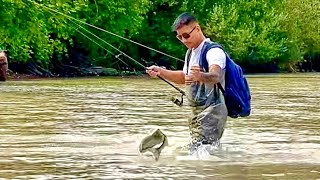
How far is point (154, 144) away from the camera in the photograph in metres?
9.45

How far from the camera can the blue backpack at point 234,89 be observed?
30.8 ft

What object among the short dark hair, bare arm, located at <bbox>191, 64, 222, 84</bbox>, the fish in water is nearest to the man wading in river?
the short dark hair

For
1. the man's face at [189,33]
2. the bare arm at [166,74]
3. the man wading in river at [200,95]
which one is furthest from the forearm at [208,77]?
the bare arm at [166,74]

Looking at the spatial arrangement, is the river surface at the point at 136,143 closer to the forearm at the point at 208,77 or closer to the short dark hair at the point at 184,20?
the forearm at the point at 208,77

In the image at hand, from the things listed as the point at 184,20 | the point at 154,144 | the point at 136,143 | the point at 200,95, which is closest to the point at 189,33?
the point at 184,20

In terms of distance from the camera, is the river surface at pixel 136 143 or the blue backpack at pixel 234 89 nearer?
the river surface at pixel 136 143

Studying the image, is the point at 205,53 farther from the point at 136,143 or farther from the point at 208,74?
the point at 136,143

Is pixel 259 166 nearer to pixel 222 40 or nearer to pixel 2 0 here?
pixel 2 0

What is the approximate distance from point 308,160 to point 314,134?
9.63 ft

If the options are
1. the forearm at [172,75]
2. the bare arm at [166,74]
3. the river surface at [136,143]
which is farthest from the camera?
the forearm at [172,75]

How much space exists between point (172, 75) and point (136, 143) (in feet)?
4.88

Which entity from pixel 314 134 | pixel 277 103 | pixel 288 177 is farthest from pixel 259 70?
pixel 288 177

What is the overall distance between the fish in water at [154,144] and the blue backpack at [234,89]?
82cm

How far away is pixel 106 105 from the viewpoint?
18.7 meters
